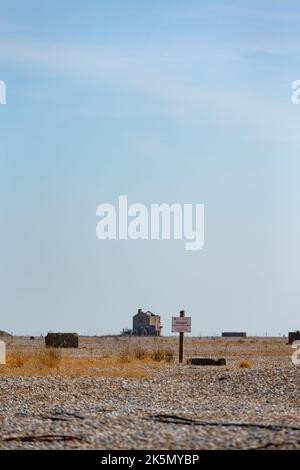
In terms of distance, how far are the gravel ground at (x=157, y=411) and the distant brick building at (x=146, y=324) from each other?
87.8 m

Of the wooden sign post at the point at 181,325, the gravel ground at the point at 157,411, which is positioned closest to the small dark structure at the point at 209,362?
the wooden sign post at the point at 181,325

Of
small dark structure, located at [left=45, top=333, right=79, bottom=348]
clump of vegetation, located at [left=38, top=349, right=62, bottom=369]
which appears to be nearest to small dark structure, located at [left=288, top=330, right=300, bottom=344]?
small dark structure, located at [left=45, top=333, right=79, bottom=348]

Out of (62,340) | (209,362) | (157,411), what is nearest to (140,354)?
(209,362)

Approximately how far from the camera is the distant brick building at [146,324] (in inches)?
4653

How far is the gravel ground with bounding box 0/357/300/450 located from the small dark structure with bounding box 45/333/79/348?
27.4m

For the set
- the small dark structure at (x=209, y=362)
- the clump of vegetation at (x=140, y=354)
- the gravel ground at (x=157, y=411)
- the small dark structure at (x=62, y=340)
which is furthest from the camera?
the small dark structure at (x=62, y=340)

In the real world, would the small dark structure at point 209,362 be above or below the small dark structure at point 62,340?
below

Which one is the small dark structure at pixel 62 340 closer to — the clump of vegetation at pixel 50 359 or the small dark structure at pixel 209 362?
the small dark structure at pixel 209 362

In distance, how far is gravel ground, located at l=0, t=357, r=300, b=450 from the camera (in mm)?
13328

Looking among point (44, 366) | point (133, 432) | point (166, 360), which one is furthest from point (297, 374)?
point (133, 432)

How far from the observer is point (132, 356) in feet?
129

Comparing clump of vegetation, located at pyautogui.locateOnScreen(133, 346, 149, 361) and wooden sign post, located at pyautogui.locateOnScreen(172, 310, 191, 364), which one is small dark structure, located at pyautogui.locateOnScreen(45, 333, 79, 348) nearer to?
clump of vegetation, located at pyautogui.locateOnScreen(133, 346, 149, 361)

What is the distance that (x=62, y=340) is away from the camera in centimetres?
5822
